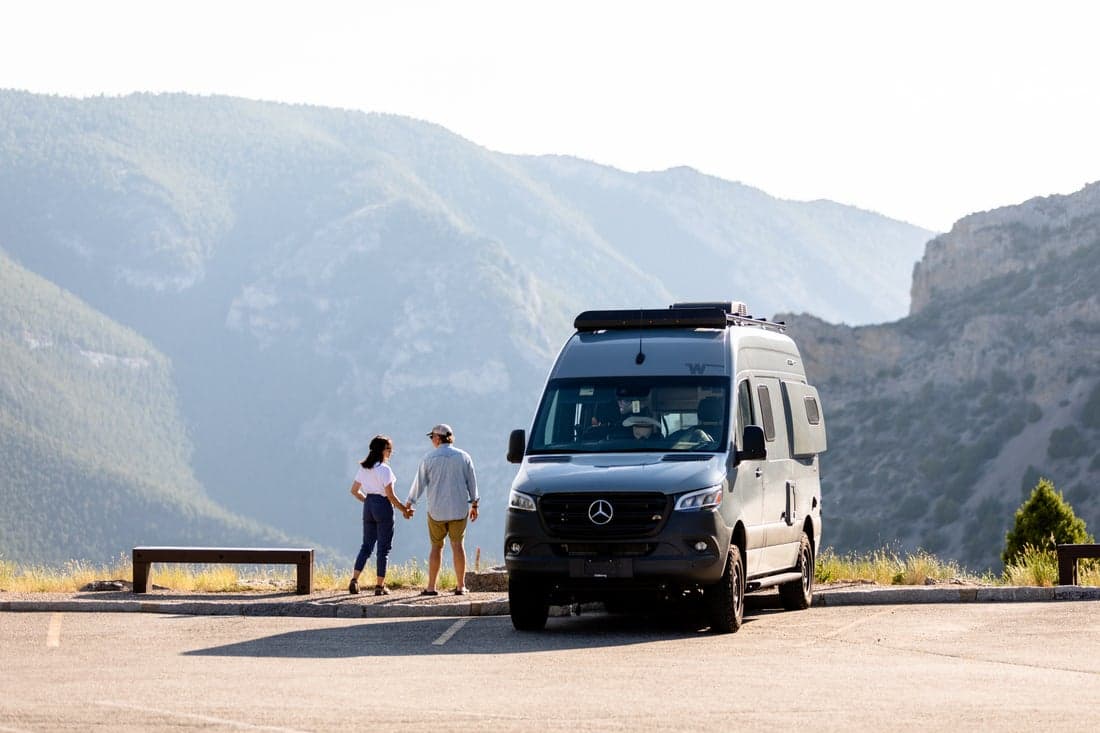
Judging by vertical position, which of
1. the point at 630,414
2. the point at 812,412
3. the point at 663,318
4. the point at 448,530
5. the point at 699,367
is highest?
the point at 663,318

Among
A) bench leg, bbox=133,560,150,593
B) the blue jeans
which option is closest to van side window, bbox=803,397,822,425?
the blue jeans

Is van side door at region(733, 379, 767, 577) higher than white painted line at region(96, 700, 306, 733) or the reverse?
higher

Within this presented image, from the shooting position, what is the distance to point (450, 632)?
15.2 meters

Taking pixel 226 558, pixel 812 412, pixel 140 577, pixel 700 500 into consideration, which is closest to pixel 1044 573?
pixel 812 412

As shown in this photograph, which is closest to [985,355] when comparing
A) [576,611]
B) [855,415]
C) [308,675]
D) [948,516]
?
[855,415]

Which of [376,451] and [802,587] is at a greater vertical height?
[376,451]

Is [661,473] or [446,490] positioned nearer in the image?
[661,473]

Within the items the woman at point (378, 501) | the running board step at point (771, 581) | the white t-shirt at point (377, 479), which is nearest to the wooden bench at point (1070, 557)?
the running board step at point (771, 581)

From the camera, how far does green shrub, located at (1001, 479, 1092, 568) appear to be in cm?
2658

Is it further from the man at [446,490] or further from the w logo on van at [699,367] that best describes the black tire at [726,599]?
the man at [446,490]

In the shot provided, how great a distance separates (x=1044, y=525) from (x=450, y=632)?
1487 cm

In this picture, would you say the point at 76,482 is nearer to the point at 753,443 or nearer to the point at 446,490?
the point at 446,490

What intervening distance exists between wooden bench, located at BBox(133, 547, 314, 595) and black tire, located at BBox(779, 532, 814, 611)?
548cm

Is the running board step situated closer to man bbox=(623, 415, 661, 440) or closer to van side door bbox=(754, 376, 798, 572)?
van side door bbox=(754, 376, 798, 572)
